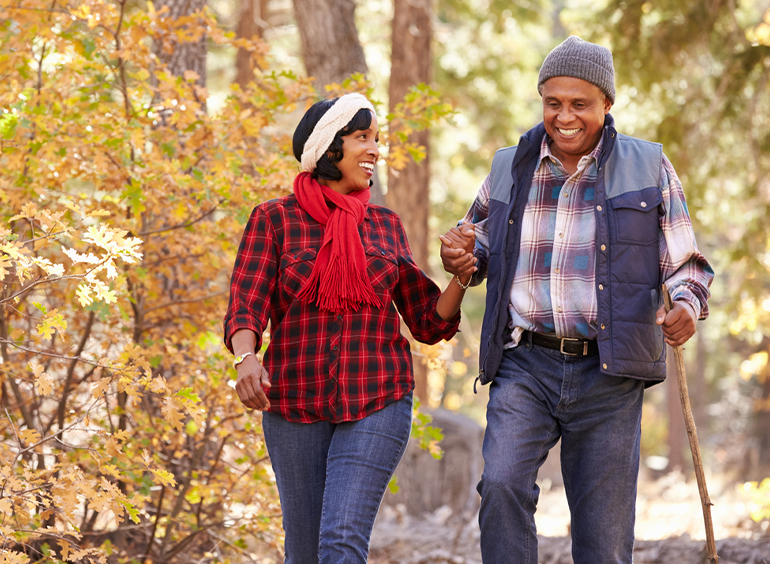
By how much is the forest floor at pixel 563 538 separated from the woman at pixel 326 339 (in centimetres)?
294

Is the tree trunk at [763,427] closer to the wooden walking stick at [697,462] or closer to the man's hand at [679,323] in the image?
the wooden walking stick at [697,462]

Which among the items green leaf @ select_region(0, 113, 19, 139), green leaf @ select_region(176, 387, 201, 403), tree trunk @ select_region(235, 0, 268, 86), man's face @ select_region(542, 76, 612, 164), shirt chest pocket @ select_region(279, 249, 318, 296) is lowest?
green leaf @ select_region(176, 387, 201, 403)

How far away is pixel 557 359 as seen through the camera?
3135 millimetres

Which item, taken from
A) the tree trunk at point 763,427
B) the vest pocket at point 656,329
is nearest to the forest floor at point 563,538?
the tree trunk at point 763,427

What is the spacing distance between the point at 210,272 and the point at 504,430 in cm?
236

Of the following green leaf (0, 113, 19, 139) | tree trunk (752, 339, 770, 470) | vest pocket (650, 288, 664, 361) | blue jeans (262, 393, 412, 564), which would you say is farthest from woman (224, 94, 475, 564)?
tree trunk (752, 339, 770, 470)

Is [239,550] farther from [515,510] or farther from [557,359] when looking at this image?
[557,359]

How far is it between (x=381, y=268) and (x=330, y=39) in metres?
4.02

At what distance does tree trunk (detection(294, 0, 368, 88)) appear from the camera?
263 inches

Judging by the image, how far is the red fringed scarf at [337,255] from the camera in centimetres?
306

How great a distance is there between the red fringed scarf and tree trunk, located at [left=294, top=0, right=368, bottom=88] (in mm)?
3666

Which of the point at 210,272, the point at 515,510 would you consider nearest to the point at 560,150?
the point at 515,510

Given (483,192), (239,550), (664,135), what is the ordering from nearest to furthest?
(483,192), (239,550), (664,135)

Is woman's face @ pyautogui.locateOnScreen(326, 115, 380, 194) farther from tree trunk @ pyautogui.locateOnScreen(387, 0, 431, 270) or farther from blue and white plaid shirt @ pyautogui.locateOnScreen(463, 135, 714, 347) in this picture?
tree trunk @ pyautogui.locateOnScreen(387, 0, 431, 270)
